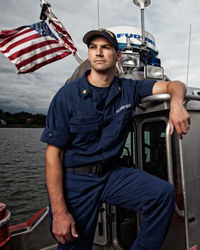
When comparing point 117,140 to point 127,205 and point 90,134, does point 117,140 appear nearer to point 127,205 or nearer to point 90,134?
point 90,134

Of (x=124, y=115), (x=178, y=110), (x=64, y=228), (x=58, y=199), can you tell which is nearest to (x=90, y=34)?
(x=124, y=115)

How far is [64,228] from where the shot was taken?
1.38 metres

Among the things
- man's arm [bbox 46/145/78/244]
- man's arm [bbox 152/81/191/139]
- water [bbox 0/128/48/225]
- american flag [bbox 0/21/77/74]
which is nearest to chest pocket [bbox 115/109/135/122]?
man's arm [bbox 152/81/191/139]

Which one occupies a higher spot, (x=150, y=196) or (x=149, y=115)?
(x=149, y=115)

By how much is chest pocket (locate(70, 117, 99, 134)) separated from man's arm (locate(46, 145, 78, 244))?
0.65 ft

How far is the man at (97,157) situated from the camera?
140 centimetres

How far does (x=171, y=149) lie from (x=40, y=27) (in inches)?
156

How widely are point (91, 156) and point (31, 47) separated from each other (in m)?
3.58

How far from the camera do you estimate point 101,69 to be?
63.1 inches

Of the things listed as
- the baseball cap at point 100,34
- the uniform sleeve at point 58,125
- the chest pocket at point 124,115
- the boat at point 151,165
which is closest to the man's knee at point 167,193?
the boat at point 151,165

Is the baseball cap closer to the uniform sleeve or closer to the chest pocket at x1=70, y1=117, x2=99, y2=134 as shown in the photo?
the uniform sleeve

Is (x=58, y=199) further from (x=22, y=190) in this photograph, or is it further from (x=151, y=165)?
(x=22, y=190)

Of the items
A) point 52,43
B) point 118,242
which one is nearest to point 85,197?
point 118,242

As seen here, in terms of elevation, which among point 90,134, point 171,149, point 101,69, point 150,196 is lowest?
point 150,196
